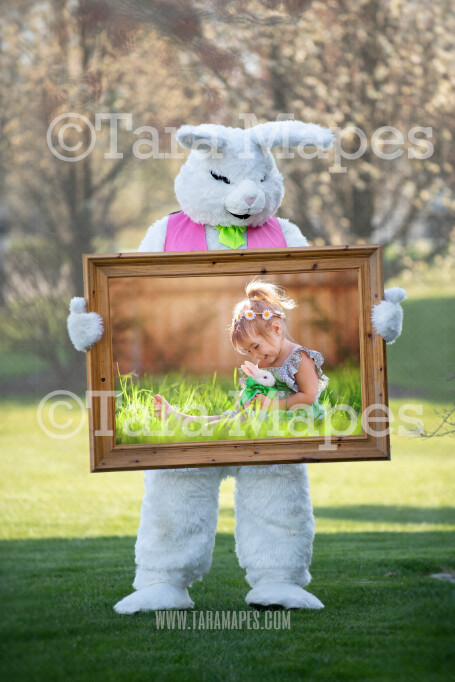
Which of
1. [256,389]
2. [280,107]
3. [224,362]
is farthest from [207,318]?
[280,107]

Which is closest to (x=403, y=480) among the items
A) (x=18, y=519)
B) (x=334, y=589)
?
(x=18, y=519)

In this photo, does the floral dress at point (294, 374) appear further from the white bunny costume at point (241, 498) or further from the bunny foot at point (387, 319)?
the white bunny costume at point (241, 498)

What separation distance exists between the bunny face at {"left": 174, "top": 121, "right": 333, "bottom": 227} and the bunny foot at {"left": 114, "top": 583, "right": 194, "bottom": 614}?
3.71 ft

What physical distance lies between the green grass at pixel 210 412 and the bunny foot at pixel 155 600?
1.68ft

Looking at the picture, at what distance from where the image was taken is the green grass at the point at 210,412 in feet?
8.18

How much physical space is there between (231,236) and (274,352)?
0.45 m

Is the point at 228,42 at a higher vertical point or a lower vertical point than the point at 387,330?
higher

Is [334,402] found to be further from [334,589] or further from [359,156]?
[359,156]

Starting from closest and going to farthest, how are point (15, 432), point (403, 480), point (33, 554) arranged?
point (33, 554)
point (403, 480)
point (15, 432)

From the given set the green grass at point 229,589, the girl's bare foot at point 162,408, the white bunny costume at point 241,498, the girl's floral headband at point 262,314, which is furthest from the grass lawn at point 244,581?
the girl's floral headband at point 262,314

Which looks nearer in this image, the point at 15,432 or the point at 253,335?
the point at 253,335

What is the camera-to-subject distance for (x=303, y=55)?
708 centimetres

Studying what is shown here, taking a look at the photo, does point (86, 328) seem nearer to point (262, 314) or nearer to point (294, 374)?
point (262, 314)

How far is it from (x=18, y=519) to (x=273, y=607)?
2.31m
